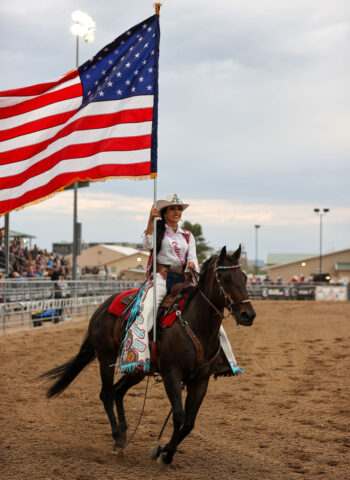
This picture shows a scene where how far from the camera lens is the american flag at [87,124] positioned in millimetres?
6246

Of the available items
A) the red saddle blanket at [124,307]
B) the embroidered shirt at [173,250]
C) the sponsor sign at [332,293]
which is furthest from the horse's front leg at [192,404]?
the sponsor sign at [332,293]

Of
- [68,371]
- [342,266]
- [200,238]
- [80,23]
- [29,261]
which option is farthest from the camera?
[200,238]

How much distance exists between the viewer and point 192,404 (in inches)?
215

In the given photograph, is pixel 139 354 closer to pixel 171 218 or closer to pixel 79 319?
pixel 171 218

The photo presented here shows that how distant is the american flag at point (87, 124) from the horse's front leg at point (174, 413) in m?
2.25

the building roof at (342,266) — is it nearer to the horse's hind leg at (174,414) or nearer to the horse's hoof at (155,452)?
the horse's hoof at (155,452)

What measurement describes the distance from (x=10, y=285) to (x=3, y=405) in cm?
1185

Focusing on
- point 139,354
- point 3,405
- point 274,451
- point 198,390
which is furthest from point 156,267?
point 3,405

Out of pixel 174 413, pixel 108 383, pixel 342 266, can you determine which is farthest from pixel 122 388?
pixel 342 266

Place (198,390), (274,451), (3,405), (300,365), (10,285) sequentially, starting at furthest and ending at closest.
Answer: (10,285) < (300,365) < (3,405) < (274,451) < (198,390)

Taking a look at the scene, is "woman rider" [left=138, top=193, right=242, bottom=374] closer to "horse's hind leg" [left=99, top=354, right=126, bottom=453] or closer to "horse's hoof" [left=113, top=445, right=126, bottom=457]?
"horse's hind leg" [left=99, top=354, right=126, bottom=453]

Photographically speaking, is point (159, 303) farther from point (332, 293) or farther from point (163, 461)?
point (332, 293)

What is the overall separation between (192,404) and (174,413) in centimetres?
31

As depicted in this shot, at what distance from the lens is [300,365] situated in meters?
11.7
